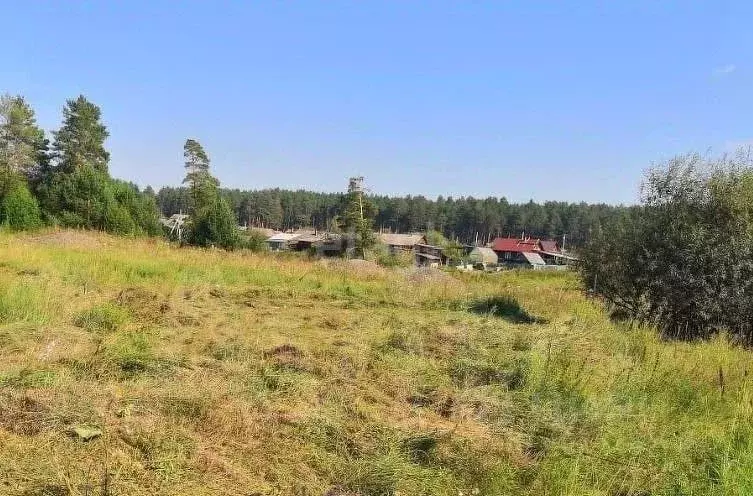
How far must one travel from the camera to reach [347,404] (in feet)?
13.9

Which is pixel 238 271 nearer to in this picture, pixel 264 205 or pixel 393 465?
pixel 393 465

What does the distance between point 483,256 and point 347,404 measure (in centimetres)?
6673

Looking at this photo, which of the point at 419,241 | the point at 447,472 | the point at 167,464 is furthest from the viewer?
the point at 419,241

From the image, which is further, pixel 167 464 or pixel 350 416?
pixel 350 416

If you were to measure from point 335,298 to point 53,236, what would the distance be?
13165 millimetres

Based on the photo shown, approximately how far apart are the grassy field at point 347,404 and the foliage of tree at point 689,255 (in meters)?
1.24

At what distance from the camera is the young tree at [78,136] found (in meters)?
34.7

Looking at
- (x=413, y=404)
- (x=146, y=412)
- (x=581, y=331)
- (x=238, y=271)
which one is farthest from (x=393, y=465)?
(x=238, y=271)

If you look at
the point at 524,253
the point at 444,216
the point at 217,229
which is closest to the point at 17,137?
the point at 217,229

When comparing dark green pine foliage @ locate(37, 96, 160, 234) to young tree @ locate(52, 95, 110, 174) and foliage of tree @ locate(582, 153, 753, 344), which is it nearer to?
young tree @ locate(52, 95, 110, 174)

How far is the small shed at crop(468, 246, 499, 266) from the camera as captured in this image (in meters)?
65.8

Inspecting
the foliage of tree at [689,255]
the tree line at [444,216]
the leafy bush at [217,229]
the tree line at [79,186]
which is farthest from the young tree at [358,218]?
the tree line at [444,216]

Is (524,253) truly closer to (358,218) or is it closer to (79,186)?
(358,218)

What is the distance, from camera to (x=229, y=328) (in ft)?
22.4
